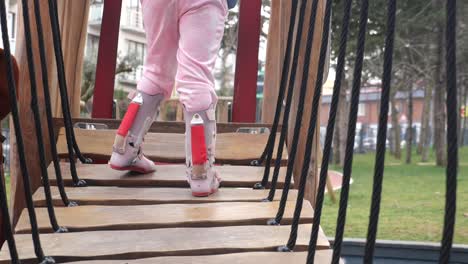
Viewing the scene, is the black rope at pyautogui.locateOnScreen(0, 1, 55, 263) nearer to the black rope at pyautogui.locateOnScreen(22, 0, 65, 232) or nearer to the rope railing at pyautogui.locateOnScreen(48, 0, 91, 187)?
the black rope at pyautogui.locateOnScreen(22, 0, 65, 232)

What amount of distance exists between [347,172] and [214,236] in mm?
631

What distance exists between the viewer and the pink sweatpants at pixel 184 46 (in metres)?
1.94

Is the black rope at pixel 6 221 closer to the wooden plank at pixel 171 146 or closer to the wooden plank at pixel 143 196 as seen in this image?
the wooden plank at pixel 143 196

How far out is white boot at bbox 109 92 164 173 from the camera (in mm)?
2070

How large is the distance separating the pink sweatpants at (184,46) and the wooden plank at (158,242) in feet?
1.51

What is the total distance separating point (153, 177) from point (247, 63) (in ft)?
5.46

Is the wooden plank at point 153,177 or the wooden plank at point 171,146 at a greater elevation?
the wooden plank at point 171,146

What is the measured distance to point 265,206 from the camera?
1.92 metres

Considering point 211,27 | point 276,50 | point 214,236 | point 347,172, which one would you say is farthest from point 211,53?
point 276,50

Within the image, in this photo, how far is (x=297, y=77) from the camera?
2.57 m

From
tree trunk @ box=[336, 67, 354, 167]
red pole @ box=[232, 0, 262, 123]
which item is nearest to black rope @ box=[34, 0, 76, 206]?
red pole @ box=[232, 0, 262, 123]

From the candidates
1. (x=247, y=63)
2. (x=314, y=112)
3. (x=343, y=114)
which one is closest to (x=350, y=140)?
(x=314, y=112)

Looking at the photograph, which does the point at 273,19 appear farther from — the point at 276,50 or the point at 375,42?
the point at 375,42

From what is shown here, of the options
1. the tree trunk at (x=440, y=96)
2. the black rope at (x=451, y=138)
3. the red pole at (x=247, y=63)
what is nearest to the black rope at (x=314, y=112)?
the black rope at (x=451, y=138)
